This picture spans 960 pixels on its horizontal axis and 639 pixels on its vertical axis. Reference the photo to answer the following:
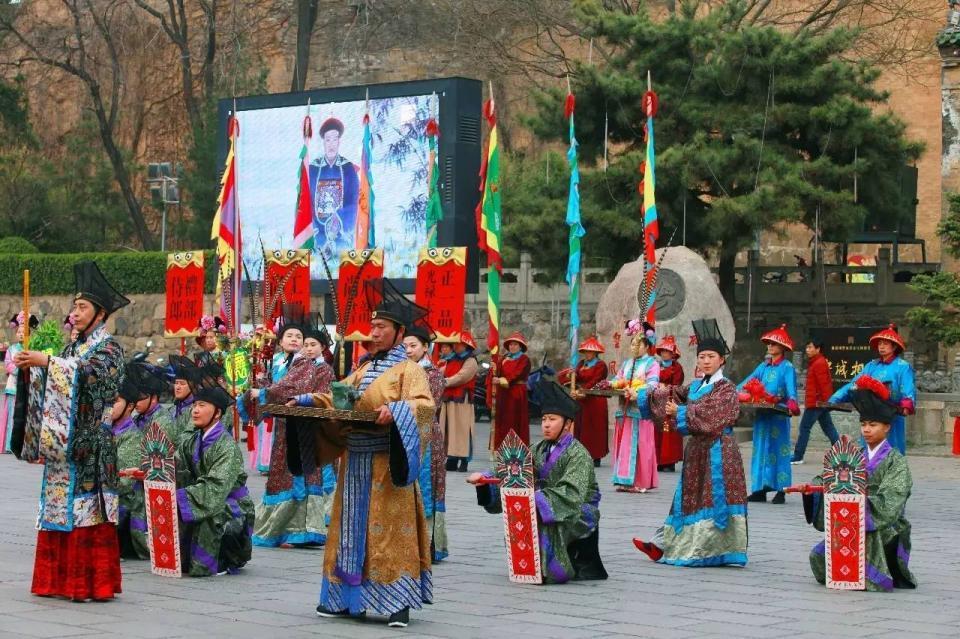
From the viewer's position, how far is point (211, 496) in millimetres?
8742

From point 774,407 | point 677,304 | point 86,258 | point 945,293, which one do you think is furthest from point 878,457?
point 86,258

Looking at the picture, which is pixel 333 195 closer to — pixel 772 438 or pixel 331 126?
pixel 331 126

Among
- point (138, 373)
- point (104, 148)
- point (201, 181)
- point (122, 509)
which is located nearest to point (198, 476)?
point (122, 509)

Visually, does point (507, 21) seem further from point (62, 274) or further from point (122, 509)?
point (122, 509)

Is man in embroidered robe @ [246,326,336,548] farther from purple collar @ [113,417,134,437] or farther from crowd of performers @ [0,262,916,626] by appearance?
purple collar @ [113,417,134,437]

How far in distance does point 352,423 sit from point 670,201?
48.0 ft

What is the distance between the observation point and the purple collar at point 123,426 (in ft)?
32.5

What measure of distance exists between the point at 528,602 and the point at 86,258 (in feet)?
69.5

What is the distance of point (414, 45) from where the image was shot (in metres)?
37.5

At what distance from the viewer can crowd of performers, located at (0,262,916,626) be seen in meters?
7.34

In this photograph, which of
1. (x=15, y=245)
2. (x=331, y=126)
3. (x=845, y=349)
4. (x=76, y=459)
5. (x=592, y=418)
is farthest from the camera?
(x=15, y=245)

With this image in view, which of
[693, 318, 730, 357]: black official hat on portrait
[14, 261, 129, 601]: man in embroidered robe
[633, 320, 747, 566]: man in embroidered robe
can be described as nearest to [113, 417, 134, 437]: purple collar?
[14, 261, 129, 601]: man in embroidered robe

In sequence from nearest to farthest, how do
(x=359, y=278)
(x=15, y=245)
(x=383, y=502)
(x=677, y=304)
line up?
(x=383, y=502) → (x=359, y=278) → (x=677, y=304) → (x=15, y=245)

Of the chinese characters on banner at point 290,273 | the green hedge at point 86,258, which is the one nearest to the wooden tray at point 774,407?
the chinese characters on banner at point 290,273
